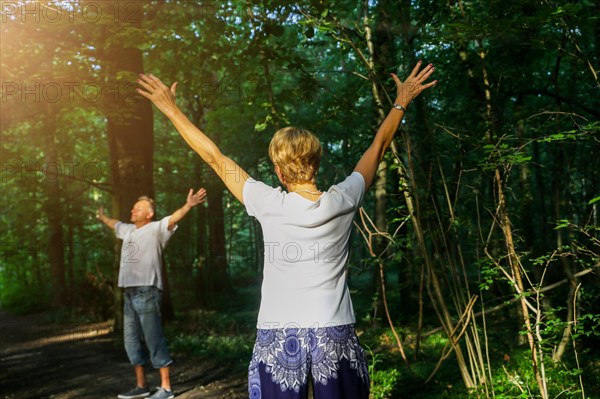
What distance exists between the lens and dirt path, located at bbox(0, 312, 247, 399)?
761 cm

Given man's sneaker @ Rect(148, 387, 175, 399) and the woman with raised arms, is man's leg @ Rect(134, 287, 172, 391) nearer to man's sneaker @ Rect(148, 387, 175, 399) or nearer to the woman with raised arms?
man's sneaker @ Rect(148, 387, 175, 399)

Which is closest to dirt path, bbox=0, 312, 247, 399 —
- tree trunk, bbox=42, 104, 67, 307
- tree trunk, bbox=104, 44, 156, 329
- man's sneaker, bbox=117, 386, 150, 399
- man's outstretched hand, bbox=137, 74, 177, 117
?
man's sneaker, bbox=117, 386, 150, 399

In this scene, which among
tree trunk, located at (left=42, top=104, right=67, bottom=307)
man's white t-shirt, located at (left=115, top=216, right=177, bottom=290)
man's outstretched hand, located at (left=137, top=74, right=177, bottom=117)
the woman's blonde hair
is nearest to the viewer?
the woman's blonde hair

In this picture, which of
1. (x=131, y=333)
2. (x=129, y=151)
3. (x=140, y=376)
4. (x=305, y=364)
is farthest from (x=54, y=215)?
(x=305, y=364)

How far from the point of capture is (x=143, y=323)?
6820 mm

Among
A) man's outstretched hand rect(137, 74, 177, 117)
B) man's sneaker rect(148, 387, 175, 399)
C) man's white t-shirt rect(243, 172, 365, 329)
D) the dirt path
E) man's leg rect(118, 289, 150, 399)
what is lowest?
the dirt path

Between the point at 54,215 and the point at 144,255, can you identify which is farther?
the point at 54,215

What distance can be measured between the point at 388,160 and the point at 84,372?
21.1ft

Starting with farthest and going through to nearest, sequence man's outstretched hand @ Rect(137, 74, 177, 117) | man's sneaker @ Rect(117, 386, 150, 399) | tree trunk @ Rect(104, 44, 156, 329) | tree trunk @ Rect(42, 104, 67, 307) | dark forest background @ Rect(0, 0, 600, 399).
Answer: tree trunk @ Rect(42, 104, 67, 307) → tree trunk @ Rect(104, 44, 156, 329) → man's sneaker @ Rect(117, 386, 150, 399) → dark forest background @ Rect(0, 0, 600, 399) → man's outstretched hand @ Rect(137, 74, 177, 117)

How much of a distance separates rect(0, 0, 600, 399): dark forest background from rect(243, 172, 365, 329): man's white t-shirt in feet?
5.86

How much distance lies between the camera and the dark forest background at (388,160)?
5.06 meters

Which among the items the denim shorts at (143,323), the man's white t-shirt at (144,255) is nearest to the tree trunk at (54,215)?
the man's white t-shirt at (144,255)

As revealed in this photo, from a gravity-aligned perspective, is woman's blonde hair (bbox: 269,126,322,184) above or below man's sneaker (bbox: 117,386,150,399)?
above

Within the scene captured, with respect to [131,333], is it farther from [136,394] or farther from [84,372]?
[84,372]
